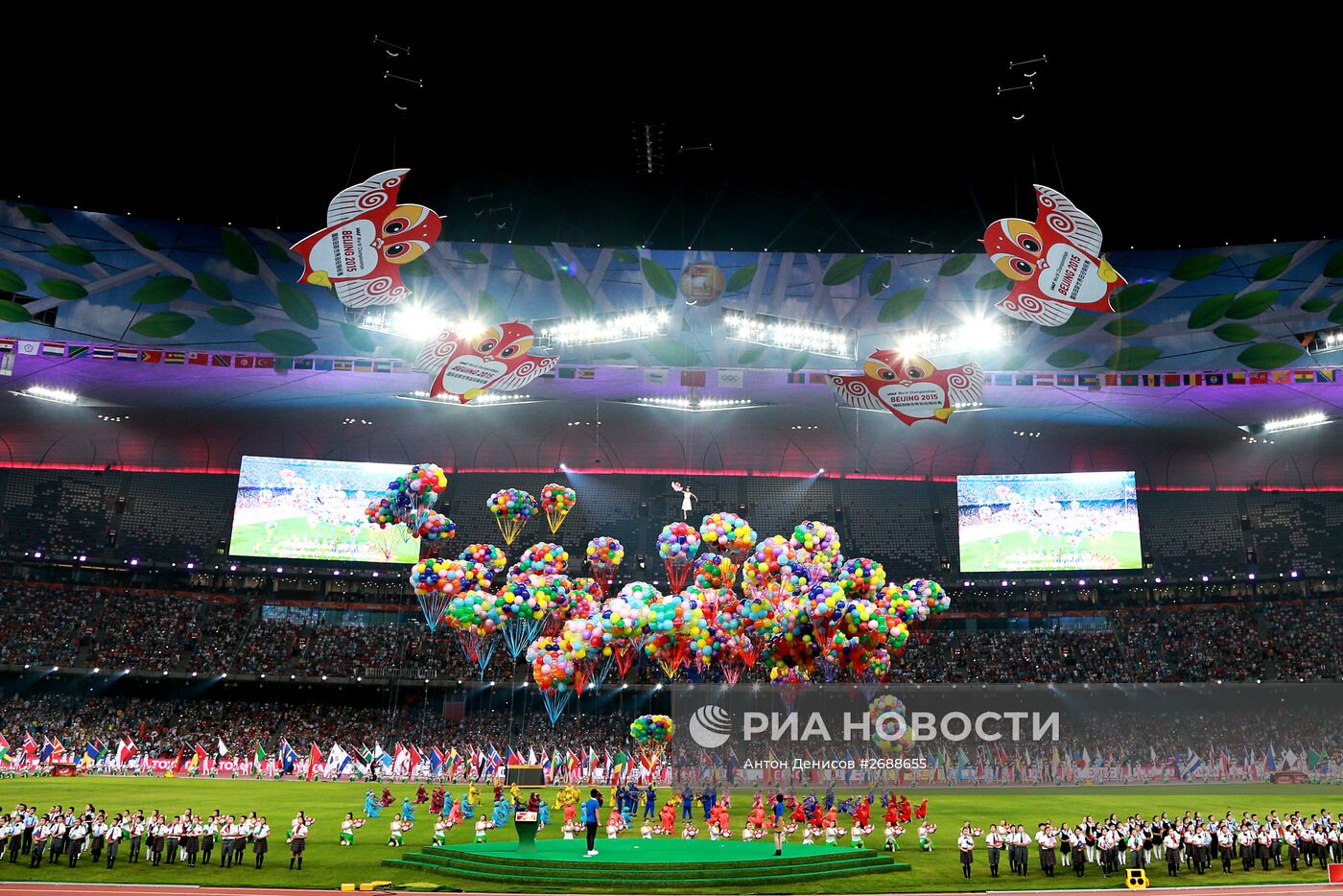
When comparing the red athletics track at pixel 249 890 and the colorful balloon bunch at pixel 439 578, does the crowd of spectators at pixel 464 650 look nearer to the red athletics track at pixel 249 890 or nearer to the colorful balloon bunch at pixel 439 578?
the colorful balloon bunch at pixel 439 578

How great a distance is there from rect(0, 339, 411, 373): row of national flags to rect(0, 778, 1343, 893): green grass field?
14967 millimetres

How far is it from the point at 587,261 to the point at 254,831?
2226 cm

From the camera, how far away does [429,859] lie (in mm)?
21359

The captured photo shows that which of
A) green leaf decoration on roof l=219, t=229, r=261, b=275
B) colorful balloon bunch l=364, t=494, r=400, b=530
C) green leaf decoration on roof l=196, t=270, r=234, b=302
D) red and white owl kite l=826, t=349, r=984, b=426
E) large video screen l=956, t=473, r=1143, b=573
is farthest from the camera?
large video screen l=956, t=473, r=1143, b=573

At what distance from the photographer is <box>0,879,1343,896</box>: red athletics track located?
18.3m

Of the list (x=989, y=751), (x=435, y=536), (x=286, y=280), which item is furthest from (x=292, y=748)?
(x=989, y=751)

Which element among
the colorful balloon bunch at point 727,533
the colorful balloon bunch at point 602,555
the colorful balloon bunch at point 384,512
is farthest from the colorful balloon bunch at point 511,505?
the colorful balloon bunch at point 727,533

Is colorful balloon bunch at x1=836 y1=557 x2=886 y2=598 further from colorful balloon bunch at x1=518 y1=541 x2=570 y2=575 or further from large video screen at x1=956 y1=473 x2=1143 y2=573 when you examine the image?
large video screen at x1=956 y1=473 x2=1143 y2=573

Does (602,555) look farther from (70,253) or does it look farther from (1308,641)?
(1308,641)

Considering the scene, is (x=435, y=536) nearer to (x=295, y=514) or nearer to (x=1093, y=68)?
(x=1093, y=68)

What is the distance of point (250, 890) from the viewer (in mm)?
19141

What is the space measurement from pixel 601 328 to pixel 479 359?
1205 centimetres

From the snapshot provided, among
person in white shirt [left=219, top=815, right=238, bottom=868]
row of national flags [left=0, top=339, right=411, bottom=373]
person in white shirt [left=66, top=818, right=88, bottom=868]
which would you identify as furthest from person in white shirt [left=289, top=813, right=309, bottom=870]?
row of national flags [left=0, top=339, right=411, bottom=373]

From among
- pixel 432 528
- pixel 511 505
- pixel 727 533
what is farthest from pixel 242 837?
pixel 727 533
